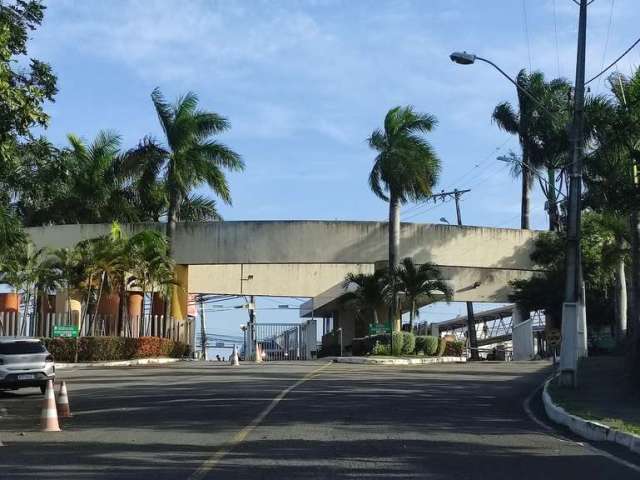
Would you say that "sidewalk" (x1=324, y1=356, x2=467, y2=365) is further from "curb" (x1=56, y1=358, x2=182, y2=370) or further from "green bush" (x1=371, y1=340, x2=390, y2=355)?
"curb" (x1=56, y1=358, x2=182, y2=370)

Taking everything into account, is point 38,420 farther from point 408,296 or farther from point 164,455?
point 408,296

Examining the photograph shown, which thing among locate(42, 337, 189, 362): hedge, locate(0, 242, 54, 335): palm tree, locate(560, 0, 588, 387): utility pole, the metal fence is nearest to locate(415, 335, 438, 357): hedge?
the metal fence

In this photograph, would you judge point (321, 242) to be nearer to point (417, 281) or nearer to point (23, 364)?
point (417, 281)

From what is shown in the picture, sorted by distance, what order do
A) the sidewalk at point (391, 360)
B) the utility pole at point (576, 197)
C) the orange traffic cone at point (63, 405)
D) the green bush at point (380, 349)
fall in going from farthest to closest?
the green bush at point (380, 349), the sidewalk at point (391, 360), the utility pole at point (576, 197), the orange traffic cone at point (63, 405)

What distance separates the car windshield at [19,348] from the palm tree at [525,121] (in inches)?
1322

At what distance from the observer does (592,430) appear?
12586mm

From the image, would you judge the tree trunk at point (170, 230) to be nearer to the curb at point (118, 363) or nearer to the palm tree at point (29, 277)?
the curb at point (118, 363)

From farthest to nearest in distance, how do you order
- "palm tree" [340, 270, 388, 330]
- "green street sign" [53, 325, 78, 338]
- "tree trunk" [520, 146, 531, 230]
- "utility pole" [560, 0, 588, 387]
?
"tree trunk" [520, 146, 531, 230], "palm tree" [340, 270, 388, 330], "green street sign" [53, 325, 78, 338], "utility pole" [560, 0, 588, 387]

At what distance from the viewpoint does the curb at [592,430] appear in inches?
447

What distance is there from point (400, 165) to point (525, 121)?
15.8 metres

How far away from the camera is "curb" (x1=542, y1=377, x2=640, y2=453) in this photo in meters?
11.3

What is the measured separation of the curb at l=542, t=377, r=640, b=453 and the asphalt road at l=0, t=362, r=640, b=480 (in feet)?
1.62

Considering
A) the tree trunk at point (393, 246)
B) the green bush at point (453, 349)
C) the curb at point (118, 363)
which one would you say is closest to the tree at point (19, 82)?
the curb at point (118, 363)

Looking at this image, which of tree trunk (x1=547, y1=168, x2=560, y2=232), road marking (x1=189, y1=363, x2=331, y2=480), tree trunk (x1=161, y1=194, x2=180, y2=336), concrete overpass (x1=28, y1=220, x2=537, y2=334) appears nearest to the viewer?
road marking (x1=189, y1=363, x2=331, y2=480)
